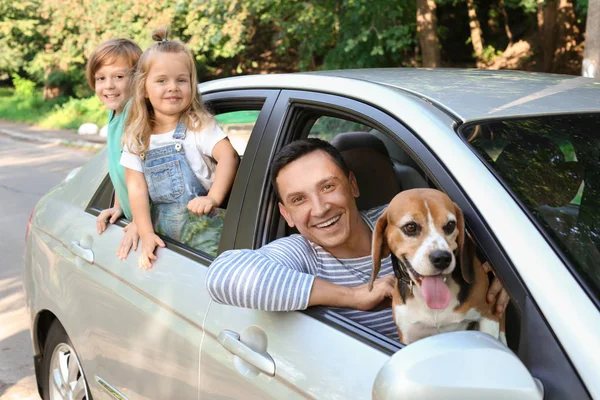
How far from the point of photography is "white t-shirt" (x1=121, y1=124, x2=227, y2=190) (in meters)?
3.04

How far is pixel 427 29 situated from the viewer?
15.0m

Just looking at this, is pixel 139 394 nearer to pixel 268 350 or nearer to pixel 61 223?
pixel 268 350

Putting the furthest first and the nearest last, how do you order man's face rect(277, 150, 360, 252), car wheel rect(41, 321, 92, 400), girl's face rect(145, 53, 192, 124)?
1. car wheel rect(41, 321, 92, 400)
2. girl's face rect(145, 53, 192, 124)
3. man's face rect(277, 150, 360, 252)

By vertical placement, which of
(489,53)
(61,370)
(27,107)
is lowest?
(27,107)

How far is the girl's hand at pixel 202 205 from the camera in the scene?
276 centimetres

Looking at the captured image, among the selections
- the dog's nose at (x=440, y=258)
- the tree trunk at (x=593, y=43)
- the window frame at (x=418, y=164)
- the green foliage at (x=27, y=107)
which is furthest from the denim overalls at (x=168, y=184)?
the green foliage at (x=27, y=107)

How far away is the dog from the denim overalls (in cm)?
124

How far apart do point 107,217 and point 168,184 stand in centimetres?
33

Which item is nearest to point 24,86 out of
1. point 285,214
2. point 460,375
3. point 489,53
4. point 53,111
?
point 53,111

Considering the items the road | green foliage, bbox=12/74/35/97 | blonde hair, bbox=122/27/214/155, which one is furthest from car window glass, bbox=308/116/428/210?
green foliage, bbox=12/74/35/97

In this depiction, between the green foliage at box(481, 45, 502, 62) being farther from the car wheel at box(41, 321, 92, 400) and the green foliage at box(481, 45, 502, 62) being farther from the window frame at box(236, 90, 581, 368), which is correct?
the window frame at box(236, 90, 581, 368)

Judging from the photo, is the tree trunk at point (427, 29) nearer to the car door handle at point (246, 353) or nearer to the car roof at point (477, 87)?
the car roof at point (477, 87)

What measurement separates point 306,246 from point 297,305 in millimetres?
403

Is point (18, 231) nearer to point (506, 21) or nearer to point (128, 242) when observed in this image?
point (128, 242)
